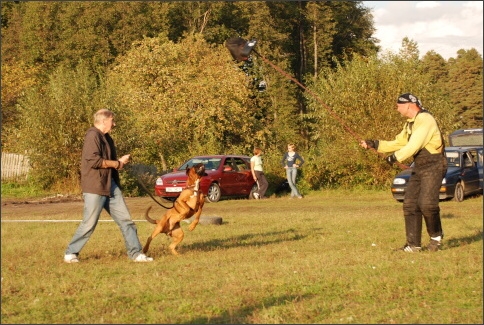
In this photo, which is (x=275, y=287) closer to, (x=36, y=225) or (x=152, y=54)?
(x=36, y=225)

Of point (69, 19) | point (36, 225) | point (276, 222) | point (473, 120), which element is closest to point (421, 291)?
point (276, 222)

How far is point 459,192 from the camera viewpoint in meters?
24.6

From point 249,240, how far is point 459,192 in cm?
1295

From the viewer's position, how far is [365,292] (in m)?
8.13

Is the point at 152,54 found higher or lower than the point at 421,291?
higher

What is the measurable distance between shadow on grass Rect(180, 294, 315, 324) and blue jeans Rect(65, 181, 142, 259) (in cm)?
335

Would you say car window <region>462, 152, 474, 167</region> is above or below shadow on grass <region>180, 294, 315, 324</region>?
below

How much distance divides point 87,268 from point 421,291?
13.5 feet

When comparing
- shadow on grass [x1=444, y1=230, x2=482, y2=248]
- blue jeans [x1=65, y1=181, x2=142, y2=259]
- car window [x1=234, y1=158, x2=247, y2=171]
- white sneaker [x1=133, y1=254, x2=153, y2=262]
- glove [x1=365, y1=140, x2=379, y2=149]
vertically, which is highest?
glove [x1=365, y1=140, x2=379, y2=149]

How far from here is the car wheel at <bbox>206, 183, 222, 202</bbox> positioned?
26.8 m

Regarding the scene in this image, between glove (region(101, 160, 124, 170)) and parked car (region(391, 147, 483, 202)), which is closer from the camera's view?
glove (region(101, 160, 124, 170))

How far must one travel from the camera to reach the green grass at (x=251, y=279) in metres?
7.26

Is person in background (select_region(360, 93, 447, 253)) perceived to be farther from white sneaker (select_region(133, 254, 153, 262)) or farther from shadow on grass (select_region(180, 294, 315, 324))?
shadow on grass (select_region(180, 294, 315, 324))

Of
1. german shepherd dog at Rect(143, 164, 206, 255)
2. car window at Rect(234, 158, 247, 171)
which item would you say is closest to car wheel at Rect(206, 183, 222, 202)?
car window at Rect(234, 158, 247, 171)
